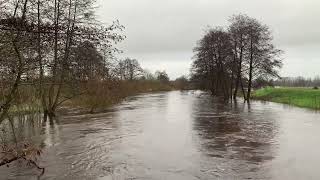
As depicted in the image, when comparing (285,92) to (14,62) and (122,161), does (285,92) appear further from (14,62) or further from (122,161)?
(14,62)

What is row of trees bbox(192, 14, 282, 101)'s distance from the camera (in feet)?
194

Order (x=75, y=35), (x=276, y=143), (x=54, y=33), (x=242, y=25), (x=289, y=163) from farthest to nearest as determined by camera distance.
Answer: (x=242, y=25) → (x=276, y=143) → (x=289, y=163) → (x=75, y=35) → (x=54, y=33)

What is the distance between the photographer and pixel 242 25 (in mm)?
59844

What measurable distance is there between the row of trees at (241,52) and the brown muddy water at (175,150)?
3073 centimetres

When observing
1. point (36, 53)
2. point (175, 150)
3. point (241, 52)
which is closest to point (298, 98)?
point (241, 52)

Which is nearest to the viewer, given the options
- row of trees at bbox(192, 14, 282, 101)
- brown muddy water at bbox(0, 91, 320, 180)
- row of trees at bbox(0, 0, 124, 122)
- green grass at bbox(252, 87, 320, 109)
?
row of trees at bbox(0, 0, 124, 122)

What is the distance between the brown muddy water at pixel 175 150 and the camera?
47.8ft

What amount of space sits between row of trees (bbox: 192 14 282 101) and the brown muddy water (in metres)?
30.7

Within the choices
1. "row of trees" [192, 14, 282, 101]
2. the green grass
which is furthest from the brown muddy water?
"row of trees" [192, 14, 282, 101]

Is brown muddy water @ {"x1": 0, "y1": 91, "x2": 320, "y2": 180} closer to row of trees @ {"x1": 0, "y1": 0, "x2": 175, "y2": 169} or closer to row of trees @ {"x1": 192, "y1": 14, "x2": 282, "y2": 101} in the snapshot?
row of trees @ {"x1": 0, "y1": 0, "x2": 175, "y2": 169}

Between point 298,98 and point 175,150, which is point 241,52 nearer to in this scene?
point 298,98

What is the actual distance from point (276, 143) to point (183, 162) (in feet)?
19.4

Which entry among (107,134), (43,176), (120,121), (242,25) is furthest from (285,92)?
(43,176)

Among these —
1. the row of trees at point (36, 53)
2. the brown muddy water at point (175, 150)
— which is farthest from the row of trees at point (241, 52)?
the row of trees at point (36, 53)
